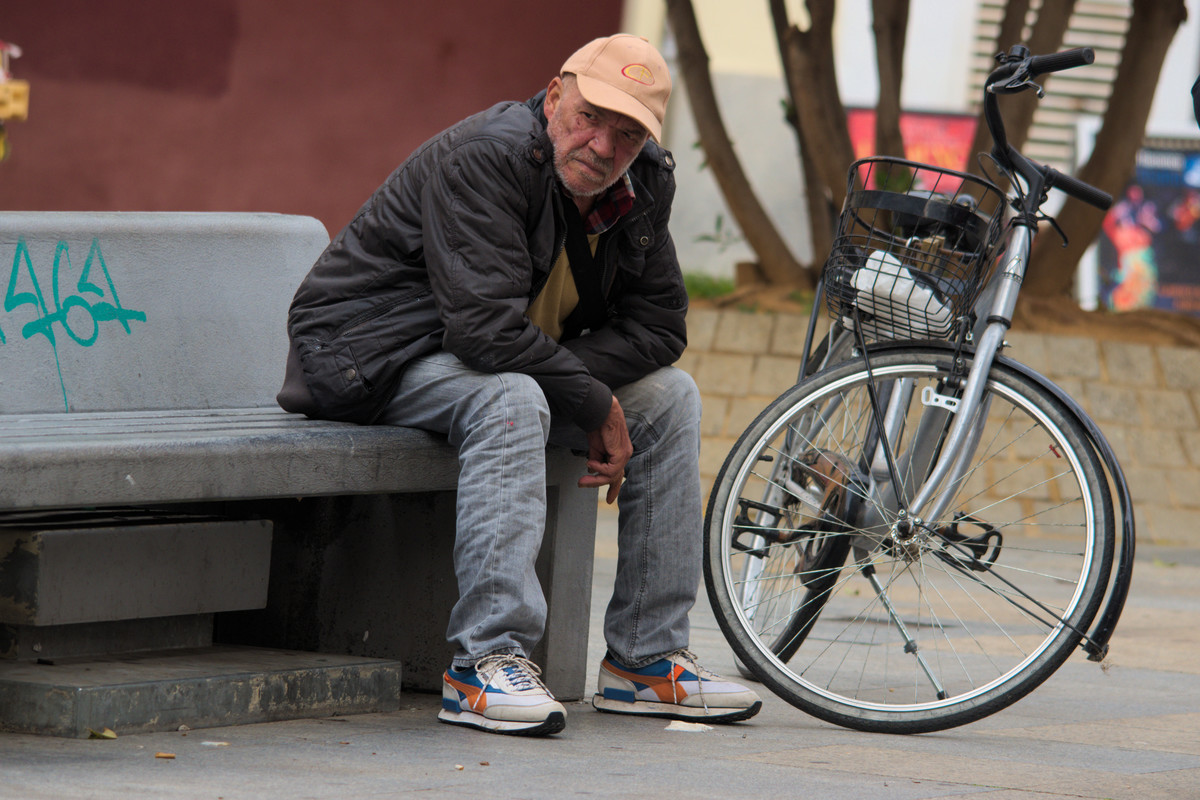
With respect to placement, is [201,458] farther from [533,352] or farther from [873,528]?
[873,528]

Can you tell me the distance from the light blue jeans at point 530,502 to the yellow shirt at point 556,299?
0.63 ft

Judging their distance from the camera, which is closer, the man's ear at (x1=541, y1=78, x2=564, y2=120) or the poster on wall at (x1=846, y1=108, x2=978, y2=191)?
the man's ear at (x1=541, y1=78, x2=564, y2=120)

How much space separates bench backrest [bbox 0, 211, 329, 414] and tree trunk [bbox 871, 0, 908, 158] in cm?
521

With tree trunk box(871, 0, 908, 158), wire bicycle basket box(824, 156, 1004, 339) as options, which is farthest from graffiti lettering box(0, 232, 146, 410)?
tree trunk box(871, 0, 908, 158)

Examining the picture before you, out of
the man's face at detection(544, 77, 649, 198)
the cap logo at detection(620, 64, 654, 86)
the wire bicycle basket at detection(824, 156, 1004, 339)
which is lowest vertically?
the wire bicycle basket at detection(824, 156, 1004, 339)

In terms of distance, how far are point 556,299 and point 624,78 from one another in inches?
18.4

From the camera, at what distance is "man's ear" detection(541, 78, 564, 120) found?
3012 mm

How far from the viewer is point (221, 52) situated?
936 centimetres

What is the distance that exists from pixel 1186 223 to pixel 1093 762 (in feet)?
36.4

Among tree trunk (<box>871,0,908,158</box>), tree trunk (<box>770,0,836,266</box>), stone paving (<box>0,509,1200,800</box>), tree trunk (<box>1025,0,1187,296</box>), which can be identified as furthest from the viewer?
tree trunk (<box>770,0,836,266</box>)

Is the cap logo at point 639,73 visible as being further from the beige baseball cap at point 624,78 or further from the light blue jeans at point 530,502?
the light blue jeans at point 530,502

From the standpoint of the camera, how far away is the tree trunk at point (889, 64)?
8242 mm

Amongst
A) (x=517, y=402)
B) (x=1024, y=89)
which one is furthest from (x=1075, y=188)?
(x=517, y=402)

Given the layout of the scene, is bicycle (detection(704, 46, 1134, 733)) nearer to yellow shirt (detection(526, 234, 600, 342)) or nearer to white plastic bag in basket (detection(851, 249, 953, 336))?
white plastic bag in basket (detection(851, 249, 953, 336))
